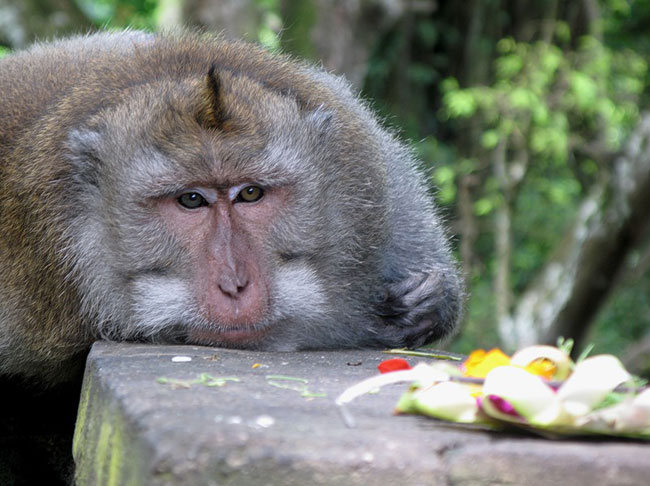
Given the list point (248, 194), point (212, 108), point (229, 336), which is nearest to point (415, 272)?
point (248, 194)

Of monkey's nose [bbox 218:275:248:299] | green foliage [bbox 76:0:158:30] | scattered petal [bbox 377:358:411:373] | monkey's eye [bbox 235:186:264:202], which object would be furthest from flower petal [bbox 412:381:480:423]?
green foliage [bbox 76:0:158:30]

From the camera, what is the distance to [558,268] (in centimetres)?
903

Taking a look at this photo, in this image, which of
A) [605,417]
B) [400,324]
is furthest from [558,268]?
[605,417]

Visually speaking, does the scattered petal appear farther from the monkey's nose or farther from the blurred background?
the blurred background

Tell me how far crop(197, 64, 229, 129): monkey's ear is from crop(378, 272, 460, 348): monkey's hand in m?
1.10

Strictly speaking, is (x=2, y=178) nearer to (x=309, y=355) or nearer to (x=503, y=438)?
(x=309, y=355)

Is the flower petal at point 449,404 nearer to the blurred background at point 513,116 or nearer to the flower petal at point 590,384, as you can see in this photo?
the flower petal at point 590,384

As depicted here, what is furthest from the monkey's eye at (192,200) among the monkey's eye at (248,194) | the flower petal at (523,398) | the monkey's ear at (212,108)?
the flower petal at (523,398)

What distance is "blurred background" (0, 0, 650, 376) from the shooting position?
7.73m

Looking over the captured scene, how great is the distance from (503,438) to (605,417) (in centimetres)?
21

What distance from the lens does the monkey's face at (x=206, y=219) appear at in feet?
11.0

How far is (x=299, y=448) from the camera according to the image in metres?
1.79

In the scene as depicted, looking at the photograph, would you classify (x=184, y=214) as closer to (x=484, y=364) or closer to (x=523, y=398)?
(x=484, y=364)

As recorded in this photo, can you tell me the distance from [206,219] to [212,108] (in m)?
0.38
